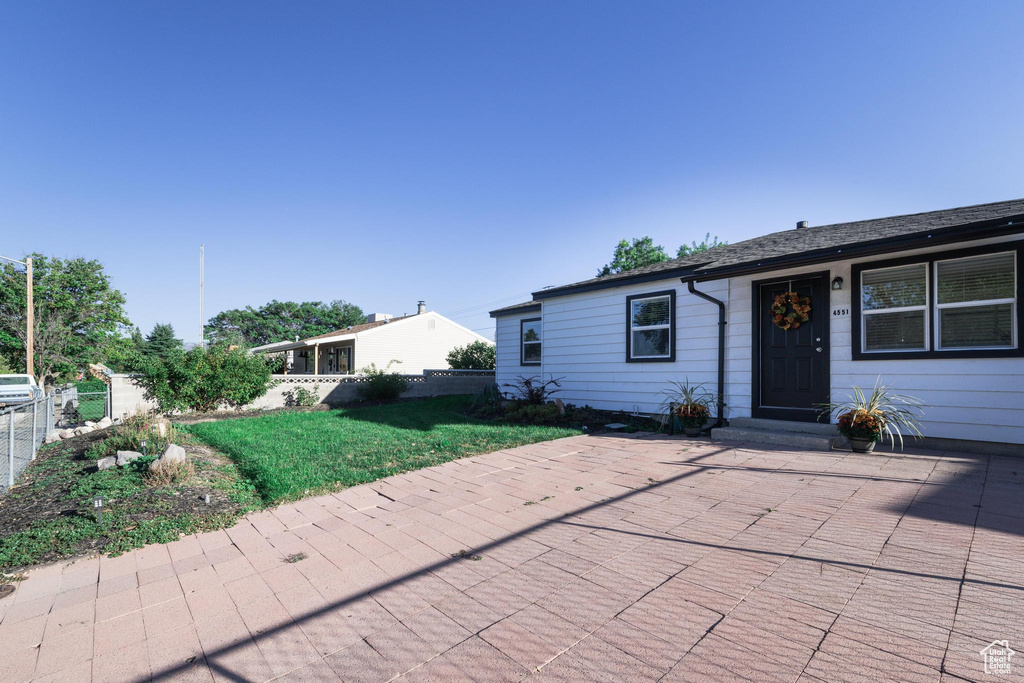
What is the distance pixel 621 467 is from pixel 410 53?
9.08 m

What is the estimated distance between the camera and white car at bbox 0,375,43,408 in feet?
37.2

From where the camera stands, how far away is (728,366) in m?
7.39

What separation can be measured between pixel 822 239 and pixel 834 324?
1510mm

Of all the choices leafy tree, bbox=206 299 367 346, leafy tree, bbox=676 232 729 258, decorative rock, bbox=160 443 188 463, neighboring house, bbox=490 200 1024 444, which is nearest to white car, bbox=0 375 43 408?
decorative rock, bbox=160 443 188 463

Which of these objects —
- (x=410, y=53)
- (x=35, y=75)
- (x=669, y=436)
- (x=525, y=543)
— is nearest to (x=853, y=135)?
(x=669, y=436)

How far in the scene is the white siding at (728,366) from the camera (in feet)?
17.1

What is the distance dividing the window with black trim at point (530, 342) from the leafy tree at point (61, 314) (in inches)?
887

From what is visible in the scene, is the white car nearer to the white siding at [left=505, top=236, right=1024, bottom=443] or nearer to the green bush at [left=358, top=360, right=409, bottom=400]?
the green bush at [left=358, top=360, right=409, bottom=400]

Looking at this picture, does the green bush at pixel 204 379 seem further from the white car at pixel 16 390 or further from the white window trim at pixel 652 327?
the white window trim at pixel 652 327

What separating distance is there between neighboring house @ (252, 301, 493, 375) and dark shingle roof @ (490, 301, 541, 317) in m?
10.7

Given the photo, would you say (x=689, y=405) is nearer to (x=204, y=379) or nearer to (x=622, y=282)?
(x=622, y=282)

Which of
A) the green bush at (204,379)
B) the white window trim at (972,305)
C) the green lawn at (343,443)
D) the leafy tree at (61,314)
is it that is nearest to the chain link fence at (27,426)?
the green bush at (204,379)

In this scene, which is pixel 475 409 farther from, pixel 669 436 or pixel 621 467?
pixel 621 467

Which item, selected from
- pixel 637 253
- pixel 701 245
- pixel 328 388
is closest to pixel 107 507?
pixel 328 388
